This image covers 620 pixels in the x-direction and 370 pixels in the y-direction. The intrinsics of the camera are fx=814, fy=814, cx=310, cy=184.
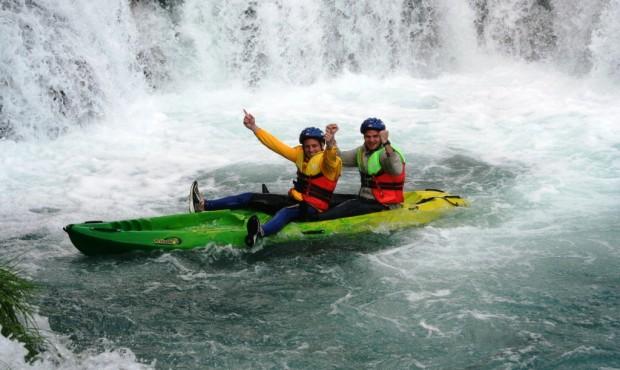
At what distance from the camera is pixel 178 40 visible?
49.3ft

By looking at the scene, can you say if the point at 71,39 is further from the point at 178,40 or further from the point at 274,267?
the point at 274,267

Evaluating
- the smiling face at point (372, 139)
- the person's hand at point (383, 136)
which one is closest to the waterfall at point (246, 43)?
the smiling face at point (372, 139)

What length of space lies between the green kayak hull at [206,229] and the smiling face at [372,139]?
0.63m

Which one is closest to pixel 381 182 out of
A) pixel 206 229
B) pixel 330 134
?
pixel 330 134

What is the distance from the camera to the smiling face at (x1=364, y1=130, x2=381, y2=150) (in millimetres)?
7078

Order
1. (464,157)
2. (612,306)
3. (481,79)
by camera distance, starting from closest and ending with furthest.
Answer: (612,306) → (464,157) → (481,79)

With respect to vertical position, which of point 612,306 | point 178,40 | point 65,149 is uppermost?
point 178,40

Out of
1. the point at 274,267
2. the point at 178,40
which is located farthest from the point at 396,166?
the point at 178,40

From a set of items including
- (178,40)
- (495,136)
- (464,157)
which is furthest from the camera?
(178,40)

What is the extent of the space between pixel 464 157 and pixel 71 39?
253 inches

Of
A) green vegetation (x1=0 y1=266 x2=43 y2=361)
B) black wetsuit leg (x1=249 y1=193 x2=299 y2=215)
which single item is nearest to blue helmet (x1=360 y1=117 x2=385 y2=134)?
black wetsuit leg (x1=249 y1=193 x2=299 y2=215)

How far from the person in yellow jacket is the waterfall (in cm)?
547

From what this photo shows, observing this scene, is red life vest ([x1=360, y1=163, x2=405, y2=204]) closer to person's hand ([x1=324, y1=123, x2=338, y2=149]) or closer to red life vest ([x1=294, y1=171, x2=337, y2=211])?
red life vest ([x1=294, y1=171, x2=337, y2=211])

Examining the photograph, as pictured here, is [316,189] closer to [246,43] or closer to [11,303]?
[11,303]
